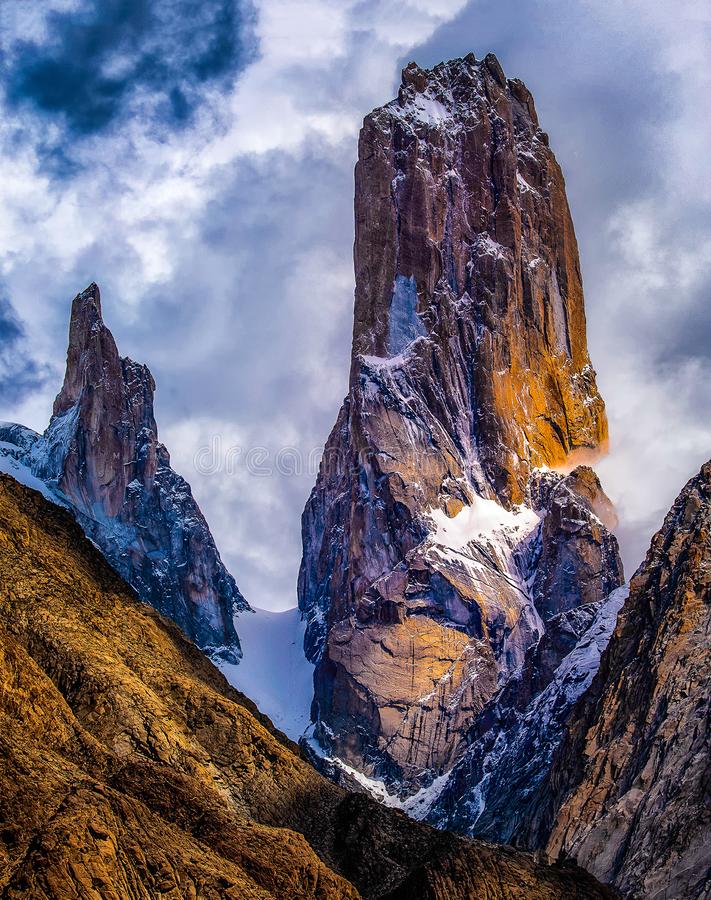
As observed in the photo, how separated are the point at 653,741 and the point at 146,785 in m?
56.7

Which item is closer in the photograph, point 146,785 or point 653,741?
point 146,785

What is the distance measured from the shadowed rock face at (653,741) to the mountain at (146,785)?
86.9 ft

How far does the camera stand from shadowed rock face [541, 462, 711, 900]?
366 ft

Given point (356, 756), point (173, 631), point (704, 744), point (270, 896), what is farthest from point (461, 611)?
point (270, 896)

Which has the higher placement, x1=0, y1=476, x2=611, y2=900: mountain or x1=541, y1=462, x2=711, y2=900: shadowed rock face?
x1=541, y1=462, x2=711, y2=900: shadowed rock face

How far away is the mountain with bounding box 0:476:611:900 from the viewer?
197 feet

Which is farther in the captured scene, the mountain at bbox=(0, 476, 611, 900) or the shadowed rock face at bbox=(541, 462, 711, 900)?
the shadowed rock face at bbox=(541, 462, 711, 900)

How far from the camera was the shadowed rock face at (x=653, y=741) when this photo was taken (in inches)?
4390

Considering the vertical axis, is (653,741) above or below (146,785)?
above

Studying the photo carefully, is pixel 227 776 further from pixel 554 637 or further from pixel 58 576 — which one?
pixel 554 637

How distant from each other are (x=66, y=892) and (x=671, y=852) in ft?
206

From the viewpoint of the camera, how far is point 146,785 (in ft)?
245

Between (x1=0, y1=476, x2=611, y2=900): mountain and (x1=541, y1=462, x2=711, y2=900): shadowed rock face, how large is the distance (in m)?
26.5

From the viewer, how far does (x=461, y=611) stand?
19850 centimetres
